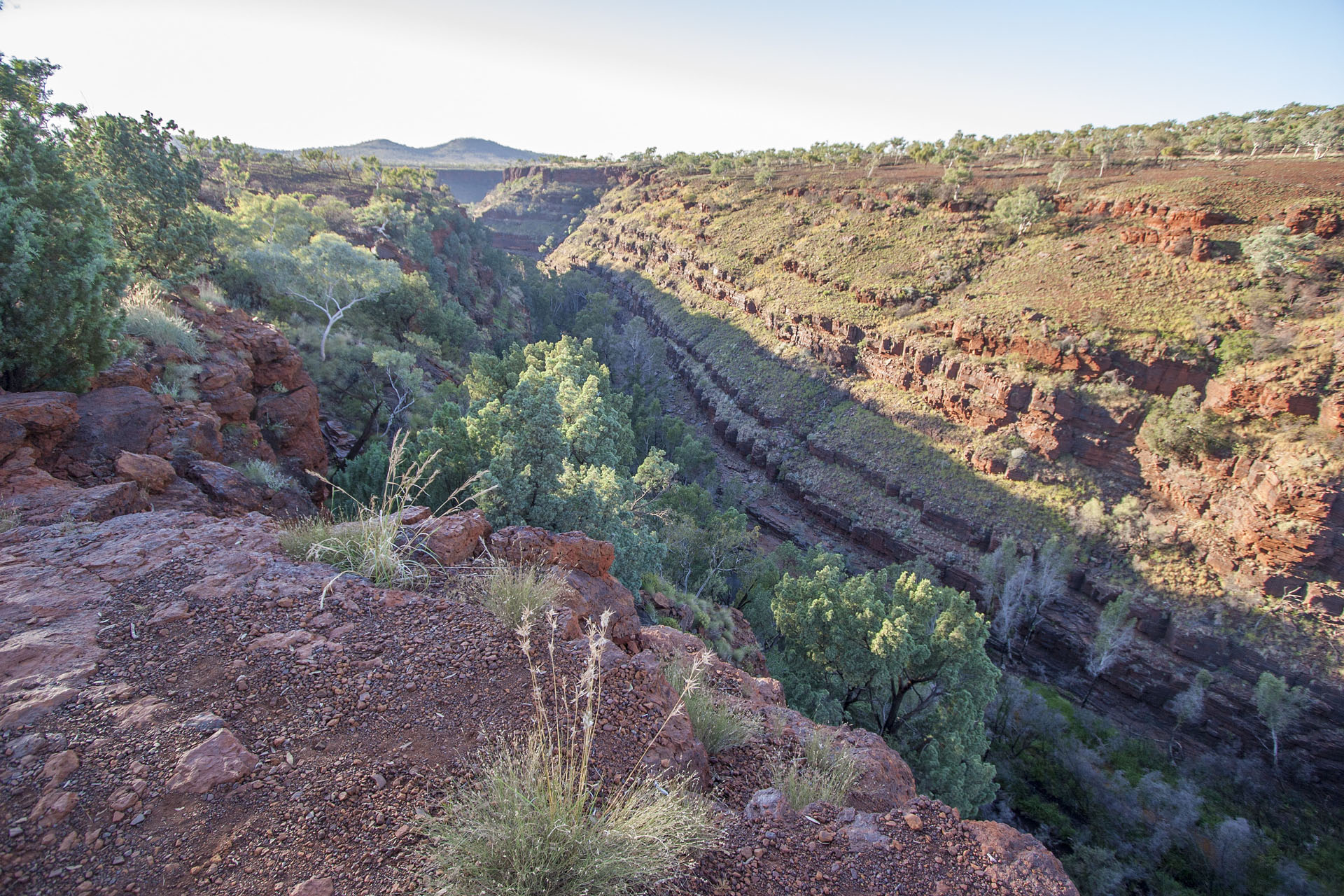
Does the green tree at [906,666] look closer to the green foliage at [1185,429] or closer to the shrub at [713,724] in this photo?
the shrub at [713,724]

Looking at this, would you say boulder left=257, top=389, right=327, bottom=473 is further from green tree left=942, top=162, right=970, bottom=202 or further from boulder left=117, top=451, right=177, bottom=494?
green tree left=942, top=162, right=970, bottom=202

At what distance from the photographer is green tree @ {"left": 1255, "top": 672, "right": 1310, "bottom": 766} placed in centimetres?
1758

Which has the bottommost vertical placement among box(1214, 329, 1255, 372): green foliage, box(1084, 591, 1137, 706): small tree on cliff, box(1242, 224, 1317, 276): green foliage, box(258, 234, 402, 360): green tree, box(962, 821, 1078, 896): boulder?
box(1084, 591, 1137, 706): small tree on cliff

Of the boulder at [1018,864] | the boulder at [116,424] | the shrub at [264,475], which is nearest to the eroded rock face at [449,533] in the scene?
the shrub at [264,475]

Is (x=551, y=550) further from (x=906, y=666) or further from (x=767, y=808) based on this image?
(x=906, y=666)

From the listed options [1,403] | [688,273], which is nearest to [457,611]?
[1,403]

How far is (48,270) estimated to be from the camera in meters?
7.56

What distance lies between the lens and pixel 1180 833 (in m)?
15.3

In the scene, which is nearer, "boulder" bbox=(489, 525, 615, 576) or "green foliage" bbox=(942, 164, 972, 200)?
"boulder" bbox=(489, 525, 615, 576)

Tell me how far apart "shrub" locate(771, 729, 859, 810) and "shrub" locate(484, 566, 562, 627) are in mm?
2520

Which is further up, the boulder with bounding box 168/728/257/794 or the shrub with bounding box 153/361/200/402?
the shrub with bounding box 153/361/200/402

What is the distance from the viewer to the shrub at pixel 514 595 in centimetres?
480

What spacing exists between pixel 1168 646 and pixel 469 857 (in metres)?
28.0

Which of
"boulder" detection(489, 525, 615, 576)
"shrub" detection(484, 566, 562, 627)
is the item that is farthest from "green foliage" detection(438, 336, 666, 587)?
"shrub" detection(484, 566, 562, 627)
